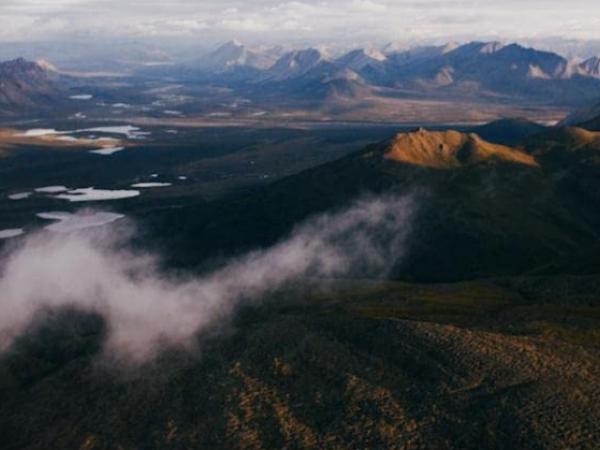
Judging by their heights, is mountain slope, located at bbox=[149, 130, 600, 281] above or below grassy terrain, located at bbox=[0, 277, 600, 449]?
below

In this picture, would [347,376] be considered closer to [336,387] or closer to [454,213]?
[336,387]

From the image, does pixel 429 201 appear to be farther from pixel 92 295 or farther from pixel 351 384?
pixel 351 384

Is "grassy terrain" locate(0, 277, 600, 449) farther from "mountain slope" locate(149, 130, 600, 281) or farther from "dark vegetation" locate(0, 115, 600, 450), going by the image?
"mountain slope" locate(149, 130, 600, 281)

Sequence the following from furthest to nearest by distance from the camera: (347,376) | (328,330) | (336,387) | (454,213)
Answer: (454,213) → (328,330) → (347,376) → (336,387)

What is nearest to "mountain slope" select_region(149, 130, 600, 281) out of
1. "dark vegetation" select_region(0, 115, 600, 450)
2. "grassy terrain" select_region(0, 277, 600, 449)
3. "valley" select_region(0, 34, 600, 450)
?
"valley" select_region(0, 34, 600, 450)

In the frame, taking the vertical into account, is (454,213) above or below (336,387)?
Result: below

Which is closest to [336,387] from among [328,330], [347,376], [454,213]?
[347,376]

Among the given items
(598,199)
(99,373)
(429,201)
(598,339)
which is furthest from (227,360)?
(598,199)

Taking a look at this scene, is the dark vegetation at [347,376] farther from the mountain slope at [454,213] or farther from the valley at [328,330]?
the mountain slope at [454,213]

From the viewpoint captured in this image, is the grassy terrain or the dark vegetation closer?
the grassy terrain

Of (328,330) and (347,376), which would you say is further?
(328,330)

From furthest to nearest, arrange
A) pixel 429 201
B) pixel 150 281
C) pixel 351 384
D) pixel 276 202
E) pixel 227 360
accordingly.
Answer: pixel 276 202
pixel 429 201
pixel 150 281
pixel 227 360
pixel 351 384
